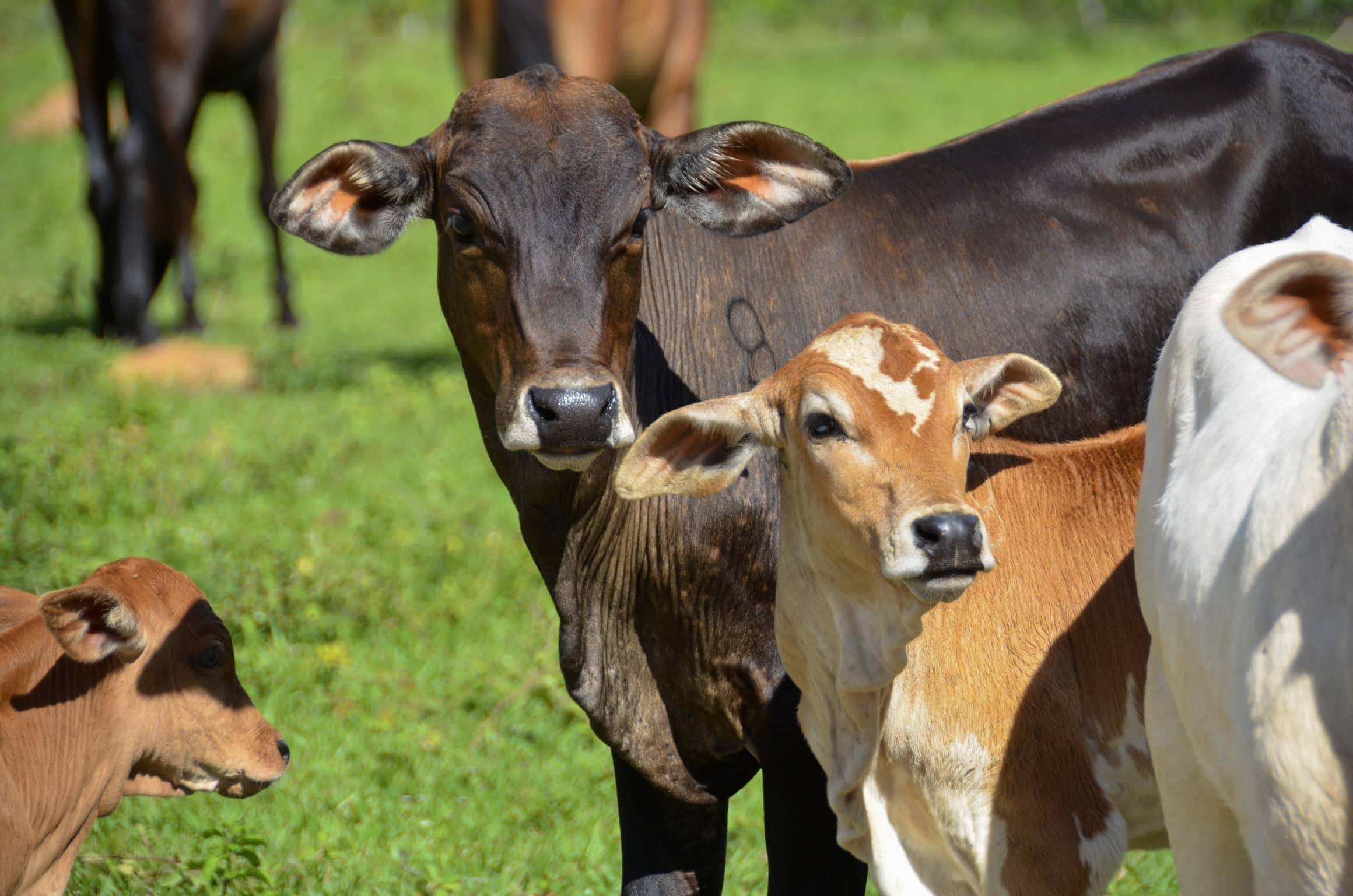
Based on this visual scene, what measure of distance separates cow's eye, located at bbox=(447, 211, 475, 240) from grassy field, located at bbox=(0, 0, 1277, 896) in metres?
1.72

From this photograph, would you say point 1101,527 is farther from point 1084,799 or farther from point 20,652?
point 20,652

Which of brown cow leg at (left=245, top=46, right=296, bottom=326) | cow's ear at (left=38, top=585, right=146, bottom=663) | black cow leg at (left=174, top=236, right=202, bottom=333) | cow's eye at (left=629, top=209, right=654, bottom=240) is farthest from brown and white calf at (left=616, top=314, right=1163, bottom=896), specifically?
brown cow leg at (left=245, top=46, right=296, bottom=326)

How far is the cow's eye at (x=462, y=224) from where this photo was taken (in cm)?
352

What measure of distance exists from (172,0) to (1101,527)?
7.72m

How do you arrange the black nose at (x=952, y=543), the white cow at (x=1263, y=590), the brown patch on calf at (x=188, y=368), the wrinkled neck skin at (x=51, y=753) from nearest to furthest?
the white cow at (x=1263, y=590) → the black nose at (x=952, y=543) → the wrinkled neck skin at (x=51, y=753) → the brown patch on calf at (x=188, y=368)

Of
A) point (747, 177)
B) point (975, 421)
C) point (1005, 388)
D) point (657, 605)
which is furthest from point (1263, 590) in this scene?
point (747, 177)

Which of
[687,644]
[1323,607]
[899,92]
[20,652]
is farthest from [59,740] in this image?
[899,92]

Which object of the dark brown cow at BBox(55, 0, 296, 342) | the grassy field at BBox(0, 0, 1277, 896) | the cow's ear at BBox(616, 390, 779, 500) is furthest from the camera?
the dark brown cow at BBox(55, 0, 296, 342)

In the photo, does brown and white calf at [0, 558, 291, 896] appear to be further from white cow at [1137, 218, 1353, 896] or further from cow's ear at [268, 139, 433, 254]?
white cow at [1137, 218, 1353, 896]

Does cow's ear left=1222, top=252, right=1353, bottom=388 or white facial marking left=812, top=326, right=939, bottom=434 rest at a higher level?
cow's ear left=1222, top=252, right=1353, bottom=388

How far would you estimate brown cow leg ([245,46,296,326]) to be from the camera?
429 inches

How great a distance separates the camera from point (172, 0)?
30.9 ft

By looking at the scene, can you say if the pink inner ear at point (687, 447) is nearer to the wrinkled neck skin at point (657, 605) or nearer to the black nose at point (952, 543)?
the wrinkled neck skin at point (657, 605)

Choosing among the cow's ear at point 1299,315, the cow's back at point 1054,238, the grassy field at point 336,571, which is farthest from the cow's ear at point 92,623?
the cow's ear at point 1299,315
